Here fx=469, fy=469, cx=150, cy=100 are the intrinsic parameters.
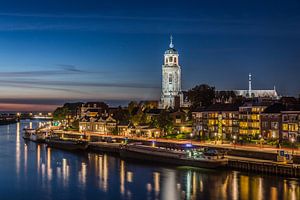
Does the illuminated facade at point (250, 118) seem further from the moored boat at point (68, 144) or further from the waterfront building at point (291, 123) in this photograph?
the moored boat at point (68, 144)

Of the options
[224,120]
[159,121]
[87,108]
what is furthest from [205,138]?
[87,108]

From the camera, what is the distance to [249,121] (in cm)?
4403

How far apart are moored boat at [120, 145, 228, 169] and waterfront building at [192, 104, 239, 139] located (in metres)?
8.58

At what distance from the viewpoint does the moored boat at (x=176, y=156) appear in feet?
109

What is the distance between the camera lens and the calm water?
25266mm

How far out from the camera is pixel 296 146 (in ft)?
115

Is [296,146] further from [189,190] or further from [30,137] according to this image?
[30,137]

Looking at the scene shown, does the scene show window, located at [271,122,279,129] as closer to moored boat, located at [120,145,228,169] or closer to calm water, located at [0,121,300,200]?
moored boat, located at [120,145,228,169]

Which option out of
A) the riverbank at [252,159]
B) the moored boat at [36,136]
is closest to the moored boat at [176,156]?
the riverbank at [252,159]

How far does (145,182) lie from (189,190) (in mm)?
3552

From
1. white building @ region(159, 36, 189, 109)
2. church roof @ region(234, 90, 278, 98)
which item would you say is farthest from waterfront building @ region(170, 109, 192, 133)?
white building @ region(159, 36, 189, 109)

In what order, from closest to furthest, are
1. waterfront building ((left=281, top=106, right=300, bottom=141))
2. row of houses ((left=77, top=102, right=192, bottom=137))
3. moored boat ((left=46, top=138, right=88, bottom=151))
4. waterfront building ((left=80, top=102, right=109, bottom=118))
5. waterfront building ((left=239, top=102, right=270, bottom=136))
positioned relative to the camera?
1. waterfront building ((left=281, top=106, right=300, bottom=141))
2. waterfront building ((left=239, top=102, right=270, bottom=136))
3. moored boat ((left=46, top=138, right=88, bottom=151))
4. row of houses ((left=77, top=102, right=192, bottom=137))
5. waterfront building ((left=80, top=102, right=109, bottom=118))

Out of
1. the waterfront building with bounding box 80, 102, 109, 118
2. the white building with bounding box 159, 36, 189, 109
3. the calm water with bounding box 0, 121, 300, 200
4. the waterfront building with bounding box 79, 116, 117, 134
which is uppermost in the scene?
the white building with bounding box 159, 36, 189, 109

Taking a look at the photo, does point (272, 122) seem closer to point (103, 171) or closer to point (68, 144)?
point (103, 171)
